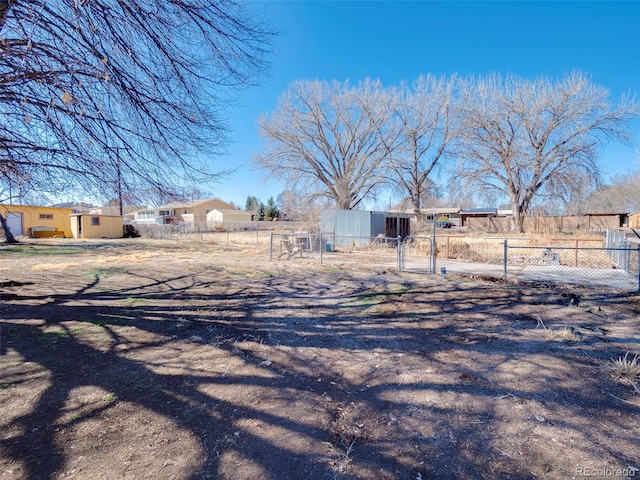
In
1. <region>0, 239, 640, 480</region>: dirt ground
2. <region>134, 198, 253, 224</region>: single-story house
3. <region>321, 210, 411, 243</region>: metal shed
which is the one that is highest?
<region>134, 198, 253, 224</region>: single-story house

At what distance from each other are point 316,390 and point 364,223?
652 inches

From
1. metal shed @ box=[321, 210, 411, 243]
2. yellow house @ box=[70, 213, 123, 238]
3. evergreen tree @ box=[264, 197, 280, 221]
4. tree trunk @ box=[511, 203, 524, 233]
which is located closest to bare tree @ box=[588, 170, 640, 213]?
tree trunk @ box=[511, 203, 524, 233]

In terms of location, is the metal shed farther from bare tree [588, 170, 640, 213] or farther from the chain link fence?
bare tree [588, 170, 640, 213]

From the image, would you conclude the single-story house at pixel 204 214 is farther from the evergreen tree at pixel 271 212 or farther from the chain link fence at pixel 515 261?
the chain link fence at pixel 515 261

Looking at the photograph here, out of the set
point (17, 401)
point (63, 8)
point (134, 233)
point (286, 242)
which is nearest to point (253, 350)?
point (17, 401)

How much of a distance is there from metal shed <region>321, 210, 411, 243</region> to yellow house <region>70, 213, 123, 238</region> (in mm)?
21182

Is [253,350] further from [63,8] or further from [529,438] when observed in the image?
[63,8]

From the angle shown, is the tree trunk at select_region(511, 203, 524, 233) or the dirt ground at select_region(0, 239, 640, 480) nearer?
the dirt ground at select_region(0, 239, 640, 480)

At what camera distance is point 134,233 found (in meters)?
30.2

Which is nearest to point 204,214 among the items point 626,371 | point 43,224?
point 43,224

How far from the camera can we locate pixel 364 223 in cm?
1906

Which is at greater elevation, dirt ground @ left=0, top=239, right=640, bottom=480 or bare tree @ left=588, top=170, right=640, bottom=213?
bare tree @ left=588, top=170, right=640, bottom=213

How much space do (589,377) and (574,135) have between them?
32.5m

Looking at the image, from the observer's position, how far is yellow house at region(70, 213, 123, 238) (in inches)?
1101
